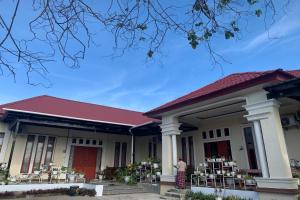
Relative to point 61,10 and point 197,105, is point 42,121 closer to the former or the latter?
point 197,105

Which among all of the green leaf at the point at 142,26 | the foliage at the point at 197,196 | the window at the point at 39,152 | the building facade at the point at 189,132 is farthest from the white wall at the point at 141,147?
the green leaf at the point at 142,26

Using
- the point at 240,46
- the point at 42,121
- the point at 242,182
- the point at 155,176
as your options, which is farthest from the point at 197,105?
the point at 42,121

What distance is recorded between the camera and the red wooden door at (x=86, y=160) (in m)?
14.1

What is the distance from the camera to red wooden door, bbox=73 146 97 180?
46.2ft

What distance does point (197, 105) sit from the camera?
942 centimetres

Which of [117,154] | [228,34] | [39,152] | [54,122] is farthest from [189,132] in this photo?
[228,34]

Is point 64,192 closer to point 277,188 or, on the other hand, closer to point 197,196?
point 197,196

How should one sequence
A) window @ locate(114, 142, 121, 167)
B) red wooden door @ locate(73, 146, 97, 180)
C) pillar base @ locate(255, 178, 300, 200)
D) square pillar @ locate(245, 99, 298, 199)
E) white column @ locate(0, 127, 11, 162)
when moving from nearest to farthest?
1. pillar base @ locate(255, 178, 300, 200)
2. square pillar @ locate(245, 99, 298, 199)
3. white column @ locate(0, 127, 11, 162)
4. red wooden door @ locate(73, 146, 97, 180)
5. window @ locate(114, 142, 121, 167)

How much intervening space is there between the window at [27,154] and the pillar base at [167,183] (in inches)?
283

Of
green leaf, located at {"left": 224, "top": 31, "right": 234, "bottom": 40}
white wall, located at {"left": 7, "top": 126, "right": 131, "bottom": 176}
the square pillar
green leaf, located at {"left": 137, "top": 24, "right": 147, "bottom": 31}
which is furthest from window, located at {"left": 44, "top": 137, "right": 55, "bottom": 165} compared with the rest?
green leaf, located at {"left": 224, "top": 31, "right": 234, "bottom": 40}

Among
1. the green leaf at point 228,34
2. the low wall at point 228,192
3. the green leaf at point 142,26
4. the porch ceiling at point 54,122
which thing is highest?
the porch ceiling at point 54,122

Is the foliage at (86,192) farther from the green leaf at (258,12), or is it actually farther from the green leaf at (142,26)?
the green leaf at (258,12)

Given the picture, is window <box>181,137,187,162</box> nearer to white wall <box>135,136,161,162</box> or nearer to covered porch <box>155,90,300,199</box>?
covered porch <box>155,90,300,199</box>

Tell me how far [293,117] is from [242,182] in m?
3.15
